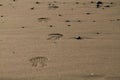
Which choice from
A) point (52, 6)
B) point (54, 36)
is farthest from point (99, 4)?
point (54, 36)

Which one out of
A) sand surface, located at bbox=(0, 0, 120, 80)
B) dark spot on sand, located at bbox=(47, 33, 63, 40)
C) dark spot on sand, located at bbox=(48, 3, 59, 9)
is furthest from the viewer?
dark spot on sand, located at bbox=(48, 3, 59, 9)

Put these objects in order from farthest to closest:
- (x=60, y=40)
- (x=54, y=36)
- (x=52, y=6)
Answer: (x=52, y=6)
(x=54, y=36)
(x=60, y=40)

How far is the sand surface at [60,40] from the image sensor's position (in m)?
3.31

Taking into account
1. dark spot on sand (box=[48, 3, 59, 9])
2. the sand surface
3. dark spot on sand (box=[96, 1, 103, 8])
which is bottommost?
the sand surface

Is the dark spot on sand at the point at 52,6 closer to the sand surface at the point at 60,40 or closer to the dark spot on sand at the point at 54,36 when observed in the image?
the sand surface at the point at 60,40

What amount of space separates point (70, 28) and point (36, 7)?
1.00 m

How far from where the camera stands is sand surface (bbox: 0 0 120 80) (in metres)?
3.31

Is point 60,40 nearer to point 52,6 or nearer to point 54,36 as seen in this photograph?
point 54,36

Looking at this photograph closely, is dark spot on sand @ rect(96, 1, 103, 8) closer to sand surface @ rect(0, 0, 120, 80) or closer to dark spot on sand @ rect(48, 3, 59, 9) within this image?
sand surface @ rect(0, 0, 120, 80)

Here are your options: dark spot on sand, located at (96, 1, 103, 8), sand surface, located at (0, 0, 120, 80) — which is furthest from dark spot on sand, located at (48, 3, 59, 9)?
dark spot on sand, located at (96, 1, 103, 8)

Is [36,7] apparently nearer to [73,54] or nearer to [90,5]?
[90,5]

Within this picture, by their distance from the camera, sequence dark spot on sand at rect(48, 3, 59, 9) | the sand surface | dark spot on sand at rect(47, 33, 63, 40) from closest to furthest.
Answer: the sand surface
dark spot on sand at rect(47, 33, 63, 40)
dark spot on sand at rect(48, 3, 59, 9)

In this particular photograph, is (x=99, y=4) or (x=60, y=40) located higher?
(x=99, y=4)

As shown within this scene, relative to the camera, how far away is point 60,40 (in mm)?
3945
